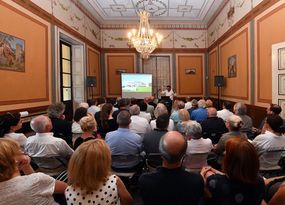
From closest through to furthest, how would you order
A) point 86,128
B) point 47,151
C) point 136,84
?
point 47,151 → point 86,128 → point 136,84

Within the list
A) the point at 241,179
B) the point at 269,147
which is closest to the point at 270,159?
the point at 269,147

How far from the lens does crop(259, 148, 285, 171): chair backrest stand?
2836 millimetres

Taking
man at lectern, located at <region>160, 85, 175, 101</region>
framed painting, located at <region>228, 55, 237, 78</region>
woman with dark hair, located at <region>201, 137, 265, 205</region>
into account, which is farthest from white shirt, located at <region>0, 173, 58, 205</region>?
man at lectern, located at <region>160, 85, 175, 101</region>

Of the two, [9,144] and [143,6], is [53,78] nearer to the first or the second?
[143,6]

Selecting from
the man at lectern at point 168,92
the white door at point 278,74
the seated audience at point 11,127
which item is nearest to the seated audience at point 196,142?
the seated audience at point 11,127

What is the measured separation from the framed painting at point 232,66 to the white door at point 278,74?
2.79 m

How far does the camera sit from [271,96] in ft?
18.2

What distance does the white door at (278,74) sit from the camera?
4.88m

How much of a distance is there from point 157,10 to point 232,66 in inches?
133

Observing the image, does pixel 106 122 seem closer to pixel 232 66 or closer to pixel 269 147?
pixel 269 147

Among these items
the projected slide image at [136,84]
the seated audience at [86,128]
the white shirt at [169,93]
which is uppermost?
the projected slide image at [136,84]

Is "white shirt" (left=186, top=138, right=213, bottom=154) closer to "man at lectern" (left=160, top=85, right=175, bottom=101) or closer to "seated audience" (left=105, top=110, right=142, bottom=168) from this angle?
"seated audience" (left=105, top=110, right=142, bottom=168)

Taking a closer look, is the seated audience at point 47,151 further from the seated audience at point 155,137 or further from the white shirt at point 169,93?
the white shirt at point 169,93

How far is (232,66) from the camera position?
8203mm
